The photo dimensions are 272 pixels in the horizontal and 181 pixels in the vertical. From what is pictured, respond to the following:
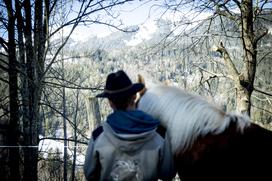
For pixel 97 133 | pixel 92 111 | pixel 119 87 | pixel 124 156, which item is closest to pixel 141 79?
pixel 119 87

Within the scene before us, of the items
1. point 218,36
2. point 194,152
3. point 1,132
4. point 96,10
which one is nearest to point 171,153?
point 194,152

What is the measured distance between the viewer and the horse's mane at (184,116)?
2520 mm

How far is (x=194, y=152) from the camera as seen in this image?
249 cm

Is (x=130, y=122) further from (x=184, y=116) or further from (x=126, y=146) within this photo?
(x=184, y=116)

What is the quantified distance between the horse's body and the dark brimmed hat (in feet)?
1.18

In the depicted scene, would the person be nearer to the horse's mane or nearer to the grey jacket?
the grey jacket

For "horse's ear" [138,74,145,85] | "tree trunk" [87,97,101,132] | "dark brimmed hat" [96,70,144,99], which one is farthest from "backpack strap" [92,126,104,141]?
"tree trunk" [87,97,101,132]

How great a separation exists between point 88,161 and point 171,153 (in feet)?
1.89

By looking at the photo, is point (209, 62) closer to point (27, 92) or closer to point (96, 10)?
point (96, 10)

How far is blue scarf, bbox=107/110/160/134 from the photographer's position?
89.7 inches

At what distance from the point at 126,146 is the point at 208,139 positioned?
0.60 metres

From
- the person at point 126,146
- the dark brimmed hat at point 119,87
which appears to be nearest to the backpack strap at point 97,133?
the person at point 126,146

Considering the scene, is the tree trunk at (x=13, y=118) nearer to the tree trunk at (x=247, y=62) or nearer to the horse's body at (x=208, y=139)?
the horse's body at (x=208, y=139)

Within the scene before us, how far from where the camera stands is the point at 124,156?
7.63ft
